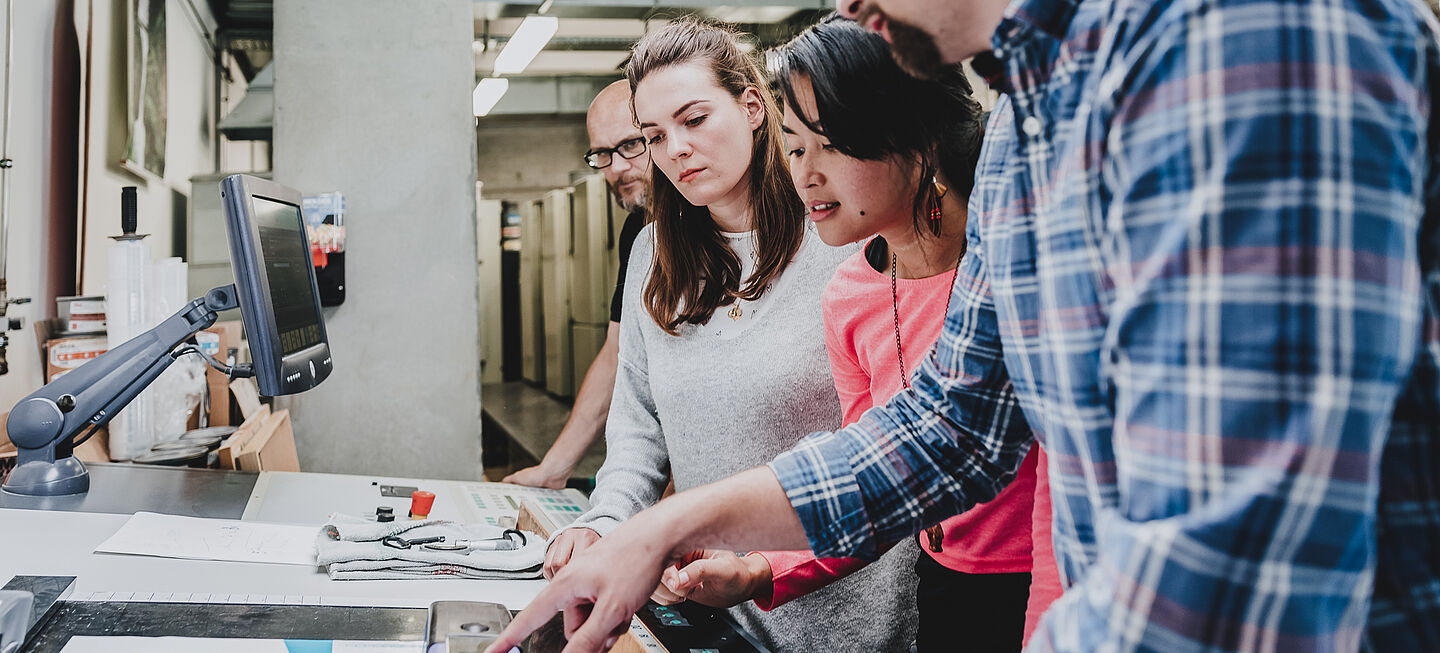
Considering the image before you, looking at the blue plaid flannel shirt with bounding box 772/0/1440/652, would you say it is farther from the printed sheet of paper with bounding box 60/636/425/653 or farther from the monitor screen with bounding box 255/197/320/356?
the monitor screen with bounding box 255/197/320/356

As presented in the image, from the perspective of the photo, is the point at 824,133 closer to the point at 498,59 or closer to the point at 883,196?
the point at 883,196

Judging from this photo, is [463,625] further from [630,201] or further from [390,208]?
[390,208]

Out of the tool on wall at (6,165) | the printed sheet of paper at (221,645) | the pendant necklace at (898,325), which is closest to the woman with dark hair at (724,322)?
the pendant necklace at (898,325)

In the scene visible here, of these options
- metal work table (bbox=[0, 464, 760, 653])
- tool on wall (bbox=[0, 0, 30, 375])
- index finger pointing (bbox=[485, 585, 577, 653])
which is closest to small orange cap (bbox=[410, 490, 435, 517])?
metal work table (bbox=[0, 464, 760, 653])

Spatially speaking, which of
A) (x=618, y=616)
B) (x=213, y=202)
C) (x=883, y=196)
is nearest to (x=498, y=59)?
(x=213, y=202)

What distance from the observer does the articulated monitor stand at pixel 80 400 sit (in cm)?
149

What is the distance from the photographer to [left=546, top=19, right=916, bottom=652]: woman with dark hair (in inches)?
56.0

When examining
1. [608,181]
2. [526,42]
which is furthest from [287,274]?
[526,42]

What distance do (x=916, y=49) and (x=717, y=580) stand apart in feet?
2.64

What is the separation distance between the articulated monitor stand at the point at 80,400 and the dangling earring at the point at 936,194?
3.61ft

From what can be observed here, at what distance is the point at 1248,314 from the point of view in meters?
0.41

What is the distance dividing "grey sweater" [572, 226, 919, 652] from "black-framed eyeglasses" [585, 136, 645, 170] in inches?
33.8

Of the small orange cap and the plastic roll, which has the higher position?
the plastic roll

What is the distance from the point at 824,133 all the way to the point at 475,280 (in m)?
1.86
